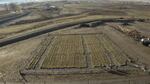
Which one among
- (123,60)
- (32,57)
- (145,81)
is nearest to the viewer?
(145,81)

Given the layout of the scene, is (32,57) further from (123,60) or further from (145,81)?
(145,81)

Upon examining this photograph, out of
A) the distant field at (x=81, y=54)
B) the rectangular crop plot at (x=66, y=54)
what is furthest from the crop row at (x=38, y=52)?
the rectangular crop plot at (x=66, y=54)

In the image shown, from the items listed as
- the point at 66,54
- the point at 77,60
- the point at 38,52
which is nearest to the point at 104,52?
the point at 77,60

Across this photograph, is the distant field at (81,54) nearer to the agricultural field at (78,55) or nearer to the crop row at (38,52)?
the agricultural field at (78,55)

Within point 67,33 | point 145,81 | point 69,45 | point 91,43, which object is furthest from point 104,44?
point 145,81

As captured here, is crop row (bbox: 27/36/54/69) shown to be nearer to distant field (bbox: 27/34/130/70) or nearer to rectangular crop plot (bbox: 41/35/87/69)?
distant field (bbox: 27/34/130/70)

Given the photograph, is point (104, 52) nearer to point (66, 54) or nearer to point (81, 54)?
point (81, 54)

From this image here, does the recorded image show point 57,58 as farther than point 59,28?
No
